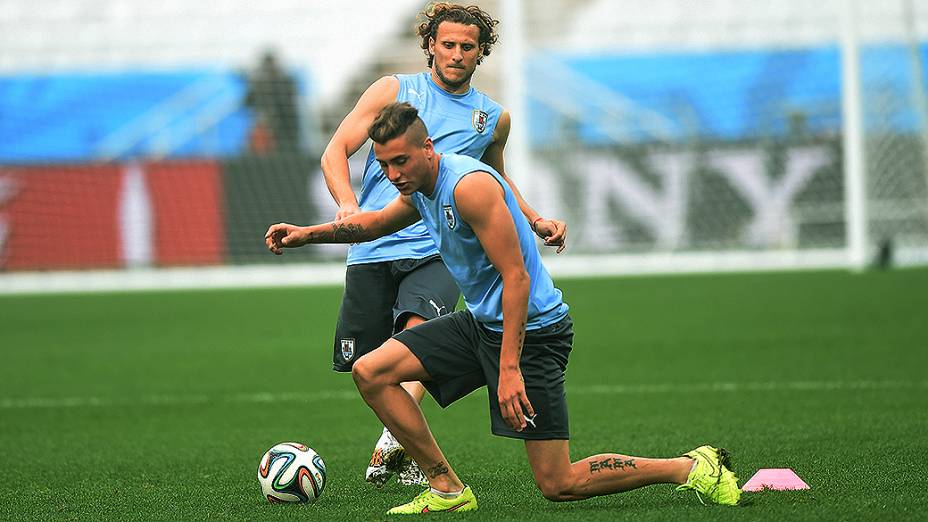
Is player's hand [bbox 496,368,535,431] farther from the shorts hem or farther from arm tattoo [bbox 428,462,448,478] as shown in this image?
arm tattoo [bbox 428,462,448,478]

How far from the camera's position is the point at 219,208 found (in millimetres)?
23156

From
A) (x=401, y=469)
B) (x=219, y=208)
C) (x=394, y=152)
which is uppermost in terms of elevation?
(x=394, y=152)

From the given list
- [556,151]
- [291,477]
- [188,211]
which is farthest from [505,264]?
[188,211]

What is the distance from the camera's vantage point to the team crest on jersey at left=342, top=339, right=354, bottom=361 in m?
7.17

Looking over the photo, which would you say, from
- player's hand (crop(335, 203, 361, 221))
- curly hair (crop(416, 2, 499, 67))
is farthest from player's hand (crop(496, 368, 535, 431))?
curly hair (crop(416, 2, 499, 67))

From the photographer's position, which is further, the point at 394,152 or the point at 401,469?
the point at 401,469

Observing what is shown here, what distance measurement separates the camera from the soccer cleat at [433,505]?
591cm

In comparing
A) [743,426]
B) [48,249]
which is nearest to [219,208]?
[48,249]

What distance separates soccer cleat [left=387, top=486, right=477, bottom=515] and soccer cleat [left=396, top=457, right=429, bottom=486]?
0.89 metres

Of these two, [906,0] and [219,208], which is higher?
[906,0]

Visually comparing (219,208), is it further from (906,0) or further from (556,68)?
(906,0)

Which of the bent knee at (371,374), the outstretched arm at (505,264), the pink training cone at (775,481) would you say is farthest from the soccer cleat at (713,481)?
the bent knee at (371,374)

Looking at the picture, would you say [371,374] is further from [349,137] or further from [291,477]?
[349,137]

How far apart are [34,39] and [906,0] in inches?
571
